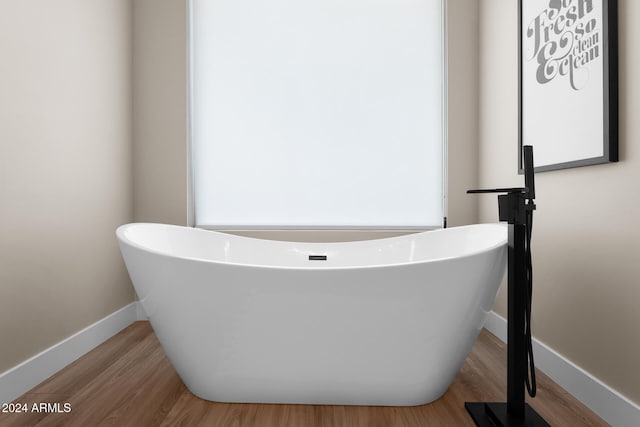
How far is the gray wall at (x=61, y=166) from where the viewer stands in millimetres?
1501

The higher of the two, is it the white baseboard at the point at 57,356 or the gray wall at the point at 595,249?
the gray wall at the point at 595,249

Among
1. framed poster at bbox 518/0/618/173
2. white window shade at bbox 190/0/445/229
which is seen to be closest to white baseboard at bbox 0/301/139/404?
white window shade at bbox 190/0/445/229

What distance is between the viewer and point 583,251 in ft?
4.81

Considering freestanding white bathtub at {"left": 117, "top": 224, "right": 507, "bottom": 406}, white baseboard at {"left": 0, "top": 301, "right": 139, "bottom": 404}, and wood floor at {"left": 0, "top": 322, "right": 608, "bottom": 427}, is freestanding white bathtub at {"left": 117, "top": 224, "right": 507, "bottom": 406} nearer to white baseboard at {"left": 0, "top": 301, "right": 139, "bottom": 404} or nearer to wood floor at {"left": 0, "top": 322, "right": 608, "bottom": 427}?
wood floor at {"left": 0, "top": 322, "right": 608, "bottom": 427}

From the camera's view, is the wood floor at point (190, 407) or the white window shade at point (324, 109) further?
the white window shade at point (324, 109)

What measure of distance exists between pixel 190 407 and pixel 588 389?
59.4 inches

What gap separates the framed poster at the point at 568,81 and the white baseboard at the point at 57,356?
238 cm

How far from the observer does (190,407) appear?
1405 mm

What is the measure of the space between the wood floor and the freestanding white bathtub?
0.06 m

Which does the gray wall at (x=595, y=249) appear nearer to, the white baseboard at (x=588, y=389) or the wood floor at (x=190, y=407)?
the white baseboard at (x=588, y=389)

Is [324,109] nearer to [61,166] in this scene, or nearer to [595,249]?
[61,166]

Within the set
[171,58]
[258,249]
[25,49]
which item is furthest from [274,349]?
[171,58]

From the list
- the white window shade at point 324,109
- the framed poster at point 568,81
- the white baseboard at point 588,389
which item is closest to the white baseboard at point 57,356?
the white window shade at point 324,109

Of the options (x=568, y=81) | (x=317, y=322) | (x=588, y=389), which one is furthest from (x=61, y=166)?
(x=588, y=389)
